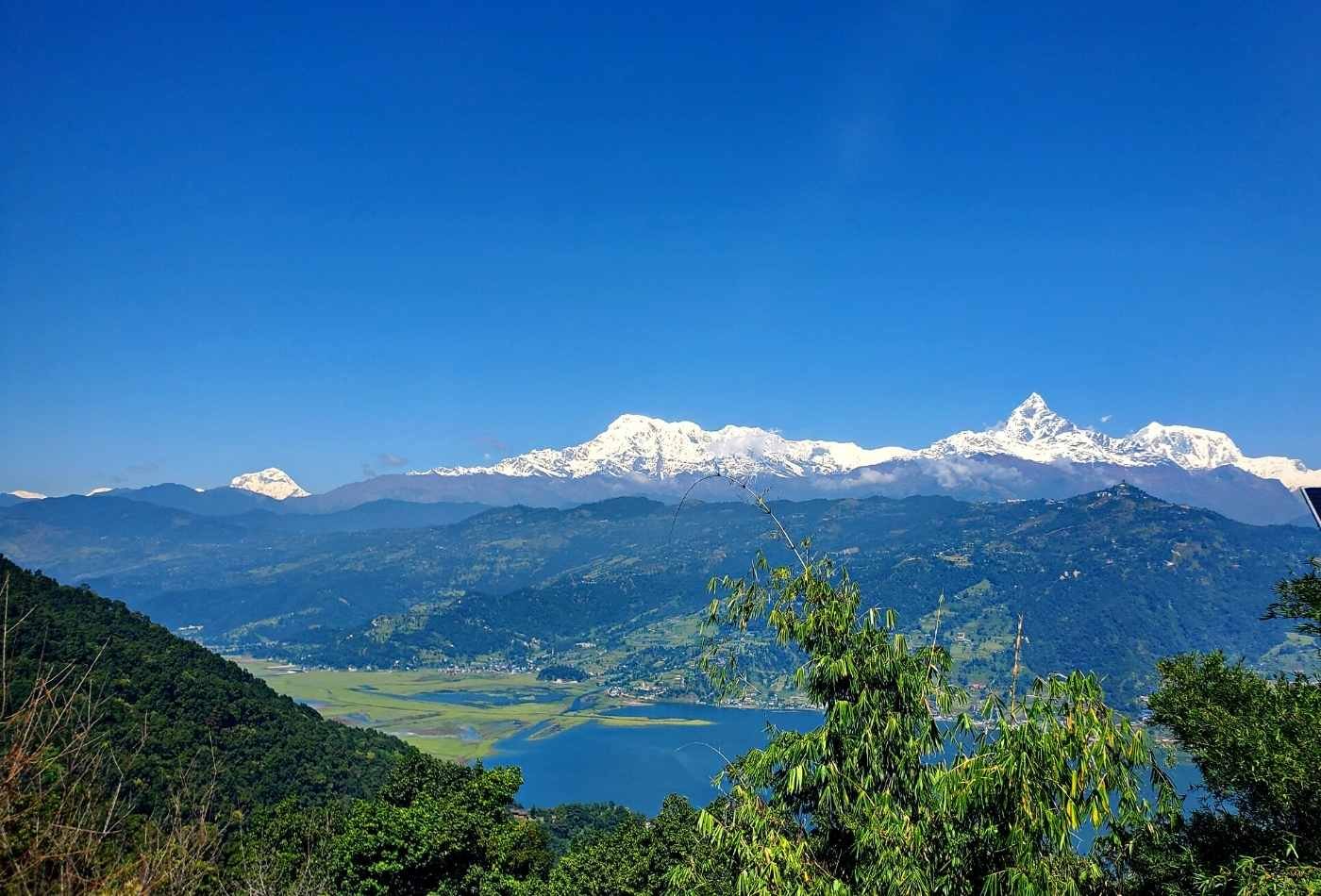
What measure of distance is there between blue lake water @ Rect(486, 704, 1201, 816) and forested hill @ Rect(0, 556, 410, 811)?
34279 millimetres

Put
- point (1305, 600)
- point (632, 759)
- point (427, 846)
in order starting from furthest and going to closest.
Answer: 1. point (632, 759)
2. point (427, 846)
3. point (1305, 600)

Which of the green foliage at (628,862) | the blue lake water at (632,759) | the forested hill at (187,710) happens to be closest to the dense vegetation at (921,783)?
the green foliage at (628,862)

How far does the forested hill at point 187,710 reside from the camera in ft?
133

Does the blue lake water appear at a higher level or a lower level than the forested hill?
lower

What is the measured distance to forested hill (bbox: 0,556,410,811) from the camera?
133 feet

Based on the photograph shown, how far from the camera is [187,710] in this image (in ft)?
156

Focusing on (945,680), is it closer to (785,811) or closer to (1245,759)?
(785,811)

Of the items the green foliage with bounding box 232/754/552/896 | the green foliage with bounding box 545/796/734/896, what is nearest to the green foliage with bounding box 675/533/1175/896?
the green foliage with bounding box 545/796/734/896

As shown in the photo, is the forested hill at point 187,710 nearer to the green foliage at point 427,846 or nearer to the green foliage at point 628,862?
the green foliage at point 427,846

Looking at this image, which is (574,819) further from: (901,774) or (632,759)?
(901,774)

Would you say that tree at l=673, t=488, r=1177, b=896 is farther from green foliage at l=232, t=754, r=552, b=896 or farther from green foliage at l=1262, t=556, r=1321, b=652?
green foliage at l=232, t=754, r=552, b=896

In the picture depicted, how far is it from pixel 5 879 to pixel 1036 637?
205 metres

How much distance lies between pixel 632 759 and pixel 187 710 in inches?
2750

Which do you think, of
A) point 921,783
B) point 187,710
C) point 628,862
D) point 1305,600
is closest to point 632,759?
point 187,710
